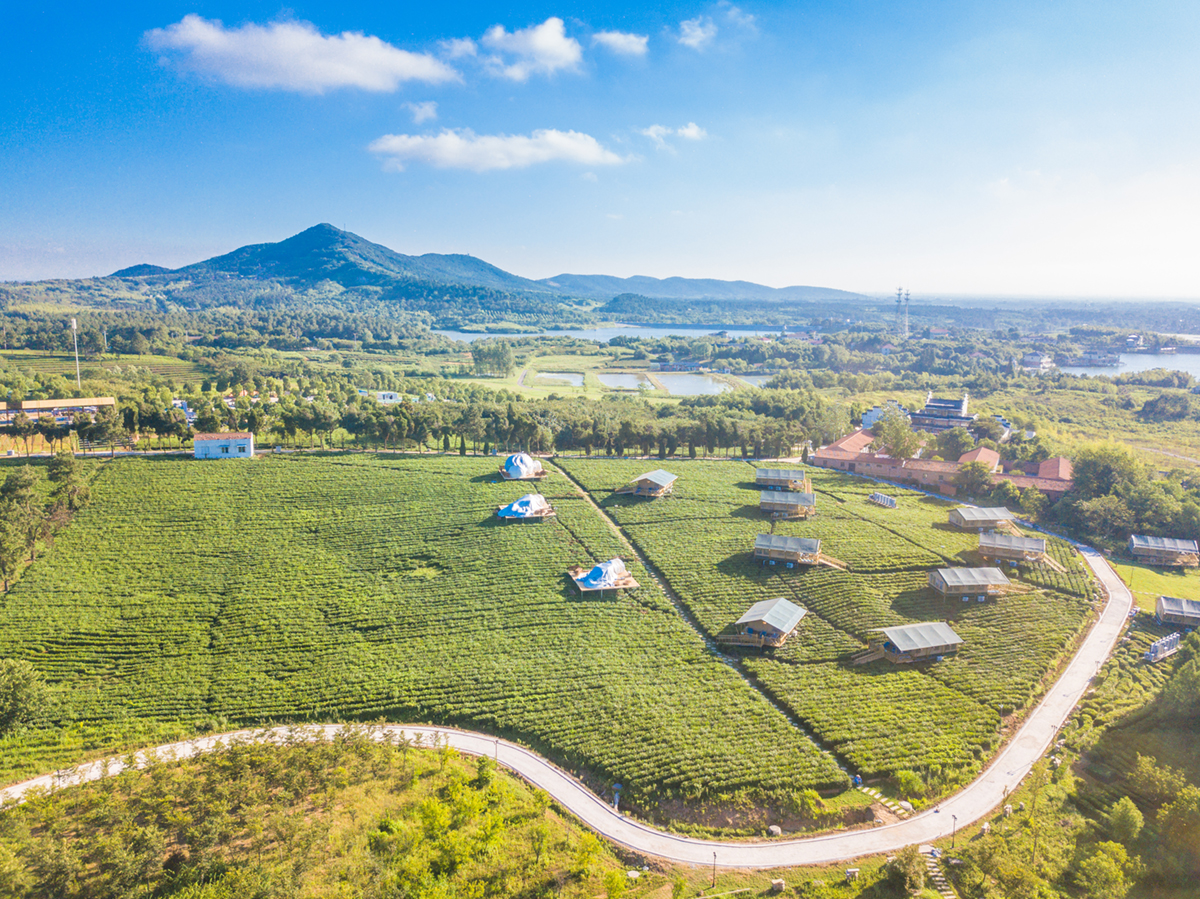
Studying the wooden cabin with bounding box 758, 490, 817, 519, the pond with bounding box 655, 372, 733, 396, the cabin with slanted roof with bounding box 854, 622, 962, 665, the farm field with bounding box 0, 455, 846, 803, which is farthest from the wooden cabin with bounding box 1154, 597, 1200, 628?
the pond with bounding box 655, 372, 733, 396

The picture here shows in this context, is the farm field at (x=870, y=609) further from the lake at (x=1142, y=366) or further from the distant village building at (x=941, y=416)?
the lake at (x=1142, y=366)

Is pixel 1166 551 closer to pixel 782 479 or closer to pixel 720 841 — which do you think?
pixel 782 479

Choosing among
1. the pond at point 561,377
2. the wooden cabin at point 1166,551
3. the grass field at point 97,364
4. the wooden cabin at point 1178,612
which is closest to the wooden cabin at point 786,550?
the wooden cabin at point 1178,612

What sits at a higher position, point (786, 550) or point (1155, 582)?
point (786, 550)

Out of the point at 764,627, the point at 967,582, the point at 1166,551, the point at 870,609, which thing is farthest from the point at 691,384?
the point at 764,627

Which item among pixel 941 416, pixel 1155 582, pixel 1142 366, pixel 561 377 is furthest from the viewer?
pixel 1142 366

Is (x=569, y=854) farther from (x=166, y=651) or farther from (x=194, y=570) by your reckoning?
(x=194, y=570)

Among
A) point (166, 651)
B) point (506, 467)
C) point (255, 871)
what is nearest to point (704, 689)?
point (255, 871)
